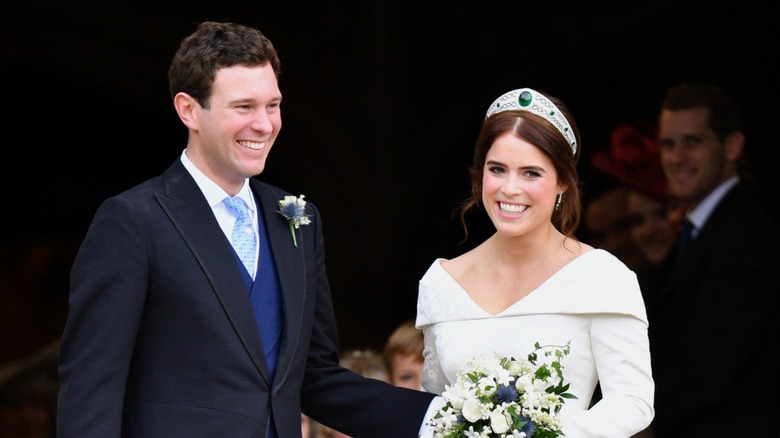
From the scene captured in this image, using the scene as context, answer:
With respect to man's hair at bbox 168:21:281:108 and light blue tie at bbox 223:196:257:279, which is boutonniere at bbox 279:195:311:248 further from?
man's hair at bbox 168:21:281:108

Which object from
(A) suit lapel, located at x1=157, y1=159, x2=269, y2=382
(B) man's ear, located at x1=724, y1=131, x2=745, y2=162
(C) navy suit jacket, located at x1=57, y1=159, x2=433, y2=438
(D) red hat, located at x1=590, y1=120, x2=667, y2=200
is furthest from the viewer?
(D) red hat, located at x1=590, y1=120, x2=667, y2=200

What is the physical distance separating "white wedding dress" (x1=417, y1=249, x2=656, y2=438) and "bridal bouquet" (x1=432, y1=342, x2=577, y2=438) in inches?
5.6

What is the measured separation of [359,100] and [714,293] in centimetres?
189

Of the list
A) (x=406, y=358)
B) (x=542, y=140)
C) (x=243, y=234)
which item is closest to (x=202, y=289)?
(x=243, y=234)

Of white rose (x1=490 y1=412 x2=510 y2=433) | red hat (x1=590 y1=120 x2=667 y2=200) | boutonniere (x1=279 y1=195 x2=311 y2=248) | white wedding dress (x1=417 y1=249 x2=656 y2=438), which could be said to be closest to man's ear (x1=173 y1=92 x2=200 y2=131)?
boutonniere (x1=279 y1=195 x2=311 y2=248)

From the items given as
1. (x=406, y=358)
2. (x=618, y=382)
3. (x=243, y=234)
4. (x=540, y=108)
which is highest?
(x=540, y=108)

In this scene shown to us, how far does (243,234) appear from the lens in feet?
11.6

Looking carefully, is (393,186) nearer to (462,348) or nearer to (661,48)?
(661,48)

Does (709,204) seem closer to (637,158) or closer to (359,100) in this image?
(637,158)

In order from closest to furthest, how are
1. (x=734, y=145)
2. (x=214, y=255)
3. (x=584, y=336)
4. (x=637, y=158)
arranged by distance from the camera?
(x=214, y=255)
(x=584, y=336)
(x=734, y=145)
(x=637, y=158)

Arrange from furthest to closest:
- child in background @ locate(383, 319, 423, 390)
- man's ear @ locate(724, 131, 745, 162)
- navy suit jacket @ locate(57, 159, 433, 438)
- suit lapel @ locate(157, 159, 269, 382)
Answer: man's ear @ locate(724, 131, 745, 162)
child in background @ locate(383, 319, 423, 390)
suit lapel @ locate(157, 159, 269, 382)
navy suit jacket @ locate(57, 159, 433, 438)

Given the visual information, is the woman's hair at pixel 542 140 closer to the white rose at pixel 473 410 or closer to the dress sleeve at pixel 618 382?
the dress sleeve at pixel 618 382

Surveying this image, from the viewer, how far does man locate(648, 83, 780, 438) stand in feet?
19.5

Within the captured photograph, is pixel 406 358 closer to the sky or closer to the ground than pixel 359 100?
closer to the ground
